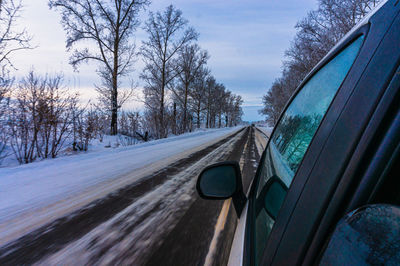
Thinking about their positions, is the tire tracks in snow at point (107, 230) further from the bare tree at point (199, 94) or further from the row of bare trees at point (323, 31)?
the bare tree at point (199, 94)

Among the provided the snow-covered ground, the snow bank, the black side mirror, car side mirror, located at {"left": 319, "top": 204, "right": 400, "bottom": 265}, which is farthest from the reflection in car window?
the snow bank

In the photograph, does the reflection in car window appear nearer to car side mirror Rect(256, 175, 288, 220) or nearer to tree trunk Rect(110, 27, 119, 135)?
car side mirror Rect(256, 175, 288, 220)

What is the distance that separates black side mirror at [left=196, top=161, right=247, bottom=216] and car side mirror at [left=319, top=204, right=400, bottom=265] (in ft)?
3.23

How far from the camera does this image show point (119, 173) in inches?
183

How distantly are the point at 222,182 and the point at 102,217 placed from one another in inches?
80.7

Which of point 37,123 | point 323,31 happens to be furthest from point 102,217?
point 323,31

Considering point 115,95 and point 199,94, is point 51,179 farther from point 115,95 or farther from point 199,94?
point 199,94

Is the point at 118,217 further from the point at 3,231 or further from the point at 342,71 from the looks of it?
the point at 342,71

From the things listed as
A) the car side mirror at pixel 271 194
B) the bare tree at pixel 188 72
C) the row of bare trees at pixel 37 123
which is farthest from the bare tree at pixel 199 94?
the car side mirror at pixel 271 194

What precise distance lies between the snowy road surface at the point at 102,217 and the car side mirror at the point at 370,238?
5.91 ft

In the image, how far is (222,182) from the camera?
1403 millimetres

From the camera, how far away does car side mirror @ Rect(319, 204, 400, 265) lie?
31 cm

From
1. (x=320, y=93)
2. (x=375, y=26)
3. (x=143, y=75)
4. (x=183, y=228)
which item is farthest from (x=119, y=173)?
(x=143, y=75)

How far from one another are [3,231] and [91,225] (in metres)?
0.94
